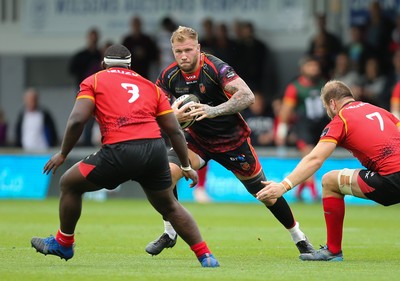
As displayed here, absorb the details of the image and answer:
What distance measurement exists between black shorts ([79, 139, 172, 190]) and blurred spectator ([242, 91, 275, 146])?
43.6ft

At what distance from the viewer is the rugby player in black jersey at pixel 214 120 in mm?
11516

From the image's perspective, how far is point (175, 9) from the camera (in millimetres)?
25406

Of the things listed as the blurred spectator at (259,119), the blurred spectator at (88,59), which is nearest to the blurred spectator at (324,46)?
the blurred spectator at (259,119)

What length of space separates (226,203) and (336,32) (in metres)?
5.39

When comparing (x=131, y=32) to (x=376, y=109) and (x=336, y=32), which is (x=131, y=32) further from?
(x=376, y=109)

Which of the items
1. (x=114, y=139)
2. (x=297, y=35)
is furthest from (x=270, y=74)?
(x=114, y=139)

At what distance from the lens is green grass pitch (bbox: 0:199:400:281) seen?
9.52m

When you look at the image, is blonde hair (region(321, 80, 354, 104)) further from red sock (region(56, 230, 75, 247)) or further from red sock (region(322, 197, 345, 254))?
red sock (region(56, 230, 75, 247))

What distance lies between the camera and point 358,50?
2270cm

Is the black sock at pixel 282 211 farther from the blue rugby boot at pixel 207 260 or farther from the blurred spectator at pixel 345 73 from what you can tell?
the blurred spectator at pixel 345 73

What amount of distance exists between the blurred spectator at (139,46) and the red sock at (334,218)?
1374 cm

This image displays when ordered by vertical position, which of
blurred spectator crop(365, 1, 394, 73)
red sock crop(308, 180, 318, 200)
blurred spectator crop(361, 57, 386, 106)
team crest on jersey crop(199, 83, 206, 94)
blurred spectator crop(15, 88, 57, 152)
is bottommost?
blurred spectator crop(15, 88, 57, 152)

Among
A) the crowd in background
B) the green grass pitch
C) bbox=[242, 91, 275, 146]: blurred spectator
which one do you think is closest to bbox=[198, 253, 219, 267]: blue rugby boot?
the green grass pitch

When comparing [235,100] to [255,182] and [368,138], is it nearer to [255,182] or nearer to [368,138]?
[255,182]
